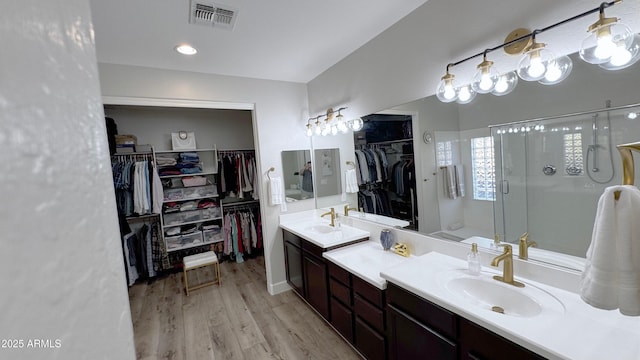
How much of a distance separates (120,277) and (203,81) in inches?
109

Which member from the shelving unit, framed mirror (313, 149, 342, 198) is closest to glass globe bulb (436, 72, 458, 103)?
framed mirror (313, 149, 342, 198)

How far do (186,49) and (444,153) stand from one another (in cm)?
212

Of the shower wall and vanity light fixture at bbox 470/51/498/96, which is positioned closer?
the shower wall

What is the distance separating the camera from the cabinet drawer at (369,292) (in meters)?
1.61

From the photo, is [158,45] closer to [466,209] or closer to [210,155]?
[210,155]

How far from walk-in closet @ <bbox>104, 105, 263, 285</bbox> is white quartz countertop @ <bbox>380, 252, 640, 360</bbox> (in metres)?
3.18

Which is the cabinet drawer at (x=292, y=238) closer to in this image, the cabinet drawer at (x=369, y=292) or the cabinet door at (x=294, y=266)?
the cabinet door at (x=294, y=266)

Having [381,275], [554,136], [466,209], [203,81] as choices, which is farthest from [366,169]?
[203,81]

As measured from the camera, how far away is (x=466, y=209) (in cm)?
169

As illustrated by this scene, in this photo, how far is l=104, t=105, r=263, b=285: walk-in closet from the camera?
3324mm

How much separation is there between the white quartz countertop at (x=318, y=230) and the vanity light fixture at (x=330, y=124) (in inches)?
37.6

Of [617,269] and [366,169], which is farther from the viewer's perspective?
[366,169]

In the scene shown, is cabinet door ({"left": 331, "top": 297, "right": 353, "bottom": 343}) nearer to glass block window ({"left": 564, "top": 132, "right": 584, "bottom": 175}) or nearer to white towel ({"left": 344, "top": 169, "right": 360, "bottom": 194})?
white towel ({"left": 344, "top": 169, "right": 360, "bottom": 194})

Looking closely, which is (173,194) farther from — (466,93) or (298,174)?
(466,93)
